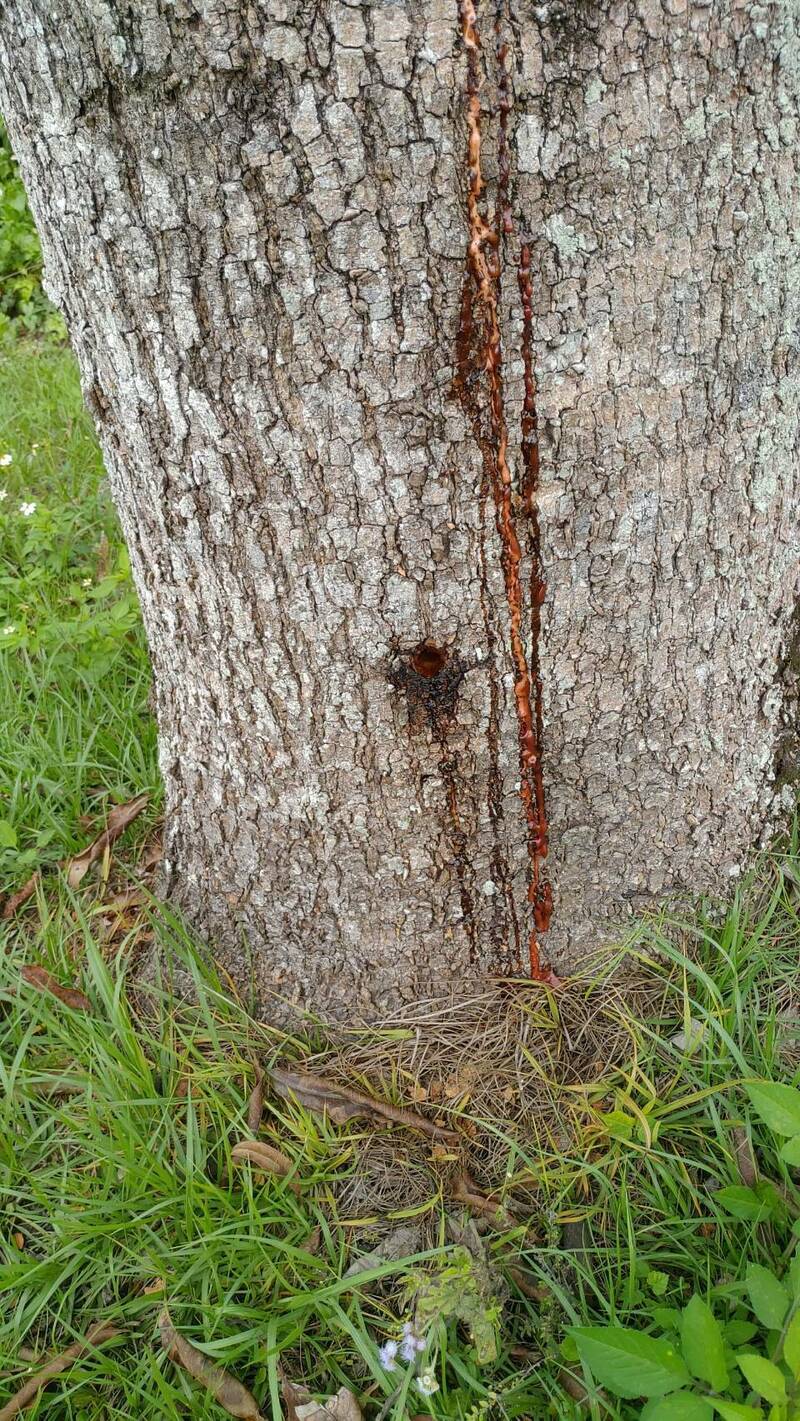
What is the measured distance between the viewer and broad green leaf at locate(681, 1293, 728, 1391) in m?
1.22

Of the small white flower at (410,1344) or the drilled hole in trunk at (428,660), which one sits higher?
the drilled hole in trunk at (428,660)

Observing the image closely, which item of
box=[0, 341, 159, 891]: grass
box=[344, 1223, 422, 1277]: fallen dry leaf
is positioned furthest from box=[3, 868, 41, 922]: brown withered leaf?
box=[344, 1223, 422, 1277]: fallen dry leaf

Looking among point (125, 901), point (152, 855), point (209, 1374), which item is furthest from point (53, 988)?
point (209, 1374)

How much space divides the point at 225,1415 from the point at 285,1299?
0.56ft

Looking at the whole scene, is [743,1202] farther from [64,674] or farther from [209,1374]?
[64,674]

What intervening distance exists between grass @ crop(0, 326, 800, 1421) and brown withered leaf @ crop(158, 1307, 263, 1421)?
2 cm

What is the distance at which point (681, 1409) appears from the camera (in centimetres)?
119

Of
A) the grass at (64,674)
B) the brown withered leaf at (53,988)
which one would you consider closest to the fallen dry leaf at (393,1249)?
the brown withered leaf at (53,988)

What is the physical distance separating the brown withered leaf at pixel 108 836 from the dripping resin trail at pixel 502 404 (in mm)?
1072

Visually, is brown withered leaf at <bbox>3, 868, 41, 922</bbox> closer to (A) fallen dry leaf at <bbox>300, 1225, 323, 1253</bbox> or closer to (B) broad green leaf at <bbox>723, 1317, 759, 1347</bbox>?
(A) fallen dry leaf at <bbox>300, 1225, 323, 1253</bbox>

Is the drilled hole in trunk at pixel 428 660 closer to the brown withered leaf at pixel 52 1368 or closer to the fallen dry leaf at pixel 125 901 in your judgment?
the fallen dry leaf at pixel 125 901

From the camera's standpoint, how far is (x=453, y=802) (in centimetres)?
168

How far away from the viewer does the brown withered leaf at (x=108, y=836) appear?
7.48 feet

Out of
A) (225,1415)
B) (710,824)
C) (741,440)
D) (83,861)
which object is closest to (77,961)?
(83,861)
